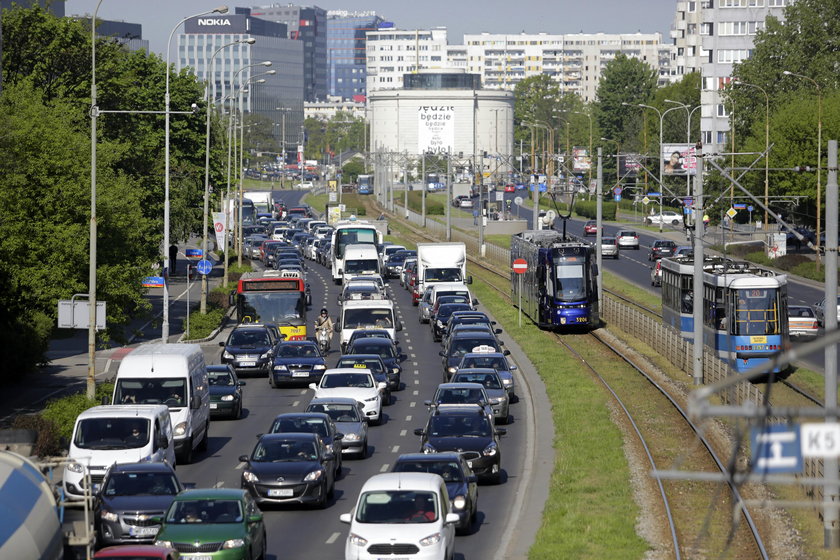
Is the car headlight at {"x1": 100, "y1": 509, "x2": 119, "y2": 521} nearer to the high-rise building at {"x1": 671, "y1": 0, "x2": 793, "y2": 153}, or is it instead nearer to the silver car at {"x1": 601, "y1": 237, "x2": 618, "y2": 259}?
the silver car at {"x1": 601, "y1": 237, "x2": 618, "y2": 259}

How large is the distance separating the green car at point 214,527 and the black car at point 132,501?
1.30 meters

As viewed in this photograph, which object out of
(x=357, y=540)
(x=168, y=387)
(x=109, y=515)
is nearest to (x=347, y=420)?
(x=168, y=387)

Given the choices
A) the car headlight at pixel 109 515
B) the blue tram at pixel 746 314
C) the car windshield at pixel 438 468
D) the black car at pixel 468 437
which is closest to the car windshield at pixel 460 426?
the black car at pixel 468 437

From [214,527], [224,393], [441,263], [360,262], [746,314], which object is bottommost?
[224,393]

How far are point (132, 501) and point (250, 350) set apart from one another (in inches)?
915

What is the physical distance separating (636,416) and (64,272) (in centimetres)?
1874

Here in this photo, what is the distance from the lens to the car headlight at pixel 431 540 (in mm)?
19750

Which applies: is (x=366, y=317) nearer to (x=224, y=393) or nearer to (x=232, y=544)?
(x=224, y=393)

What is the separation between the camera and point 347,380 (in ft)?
118

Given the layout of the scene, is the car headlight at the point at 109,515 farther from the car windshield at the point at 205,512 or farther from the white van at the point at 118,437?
the white van at the point at 118,437

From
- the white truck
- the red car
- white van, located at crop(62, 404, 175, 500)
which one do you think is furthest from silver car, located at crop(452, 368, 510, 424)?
the white truck

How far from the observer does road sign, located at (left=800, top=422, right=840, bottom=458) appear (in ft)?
34.2

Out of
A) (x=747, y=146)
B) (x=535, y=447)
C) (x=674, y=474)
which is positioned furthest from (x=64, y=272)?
(x=747, y=146)

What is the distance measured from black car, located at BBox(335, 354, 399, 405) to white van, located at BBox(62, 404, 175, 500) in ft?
41.6
